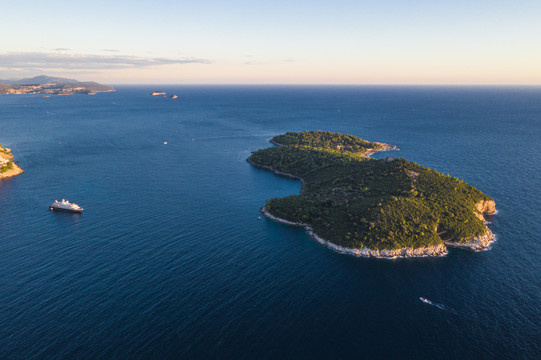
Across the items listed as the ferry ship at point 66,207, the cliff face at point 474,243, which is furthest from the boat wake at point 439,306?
the ferry ship at point 66,207

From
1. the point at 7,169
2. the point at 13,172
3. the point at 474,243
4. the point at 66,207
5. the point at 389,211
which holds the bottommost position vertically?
the point at 474,243

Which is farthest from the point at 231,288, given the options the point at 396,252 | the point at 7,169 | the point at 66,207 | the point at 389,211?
the point at 7,169

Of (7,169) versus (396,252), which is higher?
(7,169)

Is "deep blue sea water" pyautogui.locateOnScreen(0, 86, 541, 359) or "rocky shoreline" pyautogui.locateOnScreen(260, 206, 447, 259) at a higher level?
"rocky shoreline" pyautogui.locateOnScreen(260, 206, 447, 259)

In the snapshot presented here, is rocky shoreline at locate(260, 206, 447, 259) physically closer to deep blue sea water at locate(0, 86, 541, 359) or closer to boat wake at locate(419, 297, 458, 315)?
deep blue sea water at locate(0, 86, 541, 359)

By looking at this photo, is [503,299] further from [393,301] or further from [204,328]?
[204,328]

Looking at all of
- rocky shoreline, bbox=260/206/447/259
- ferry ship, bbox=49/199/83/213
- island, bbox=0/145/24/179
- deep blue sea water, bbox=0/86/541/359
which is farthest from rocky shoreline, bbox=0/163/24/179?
rocky shoreline, bbox=260/206/447/259

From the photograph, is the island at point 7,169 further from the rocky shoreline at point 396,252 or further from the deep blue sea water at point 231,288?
the rocky shoreline at point 396,252

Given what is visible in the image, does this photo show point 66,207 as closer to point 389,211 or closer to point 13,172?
point 13,172
